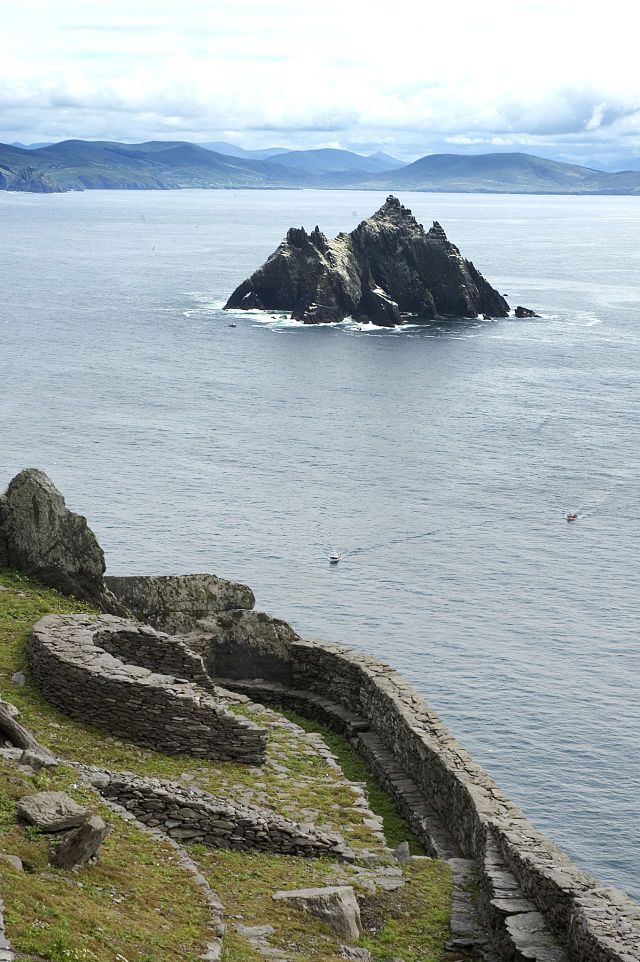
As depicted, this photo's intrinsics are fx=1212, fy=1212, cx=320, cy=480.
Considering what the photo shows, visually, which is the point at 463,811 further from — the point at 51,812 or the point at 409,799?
the point at 51,812

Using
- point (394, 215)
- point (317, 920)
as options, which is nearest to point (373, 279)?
point (394, 215)

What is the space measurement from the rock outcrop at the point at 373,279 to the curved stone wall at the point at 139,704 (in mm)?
147609

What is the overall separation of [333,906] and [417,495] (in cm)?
7053

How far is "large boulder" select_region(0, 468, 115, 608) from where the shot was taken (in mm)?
32719

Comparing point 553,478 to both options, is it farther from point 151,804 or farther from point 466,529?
point 151,804

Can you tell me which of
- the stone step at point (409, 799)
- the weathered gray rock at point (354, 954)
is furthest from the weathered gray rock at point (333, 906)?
the stone step at point (409, 799)

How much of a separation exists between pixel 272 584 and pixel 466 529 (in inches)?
677

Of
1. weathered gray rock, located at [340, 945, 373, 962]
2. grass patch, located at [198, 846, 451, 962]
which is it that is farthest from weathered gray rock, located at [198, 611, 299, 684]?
weathered gray rock, located at [340, 945, 373, 962]

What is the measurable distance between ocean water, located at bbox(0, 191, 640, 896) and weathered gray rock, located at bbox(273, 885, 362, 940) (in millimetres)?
24116

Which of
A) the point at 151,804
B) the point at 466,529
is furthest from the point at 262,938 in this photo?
the point at 466,529

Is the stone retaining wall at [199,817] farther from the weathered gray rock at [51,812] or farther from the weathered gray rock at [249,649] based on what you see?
the weathered gray rock at [249,649]

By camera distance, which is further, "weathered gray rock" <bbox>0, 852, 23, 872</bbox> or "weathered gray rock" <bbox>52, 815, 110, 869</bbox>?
"weathered gray rock" <bbox>52, 815, 110, 869</bbox>

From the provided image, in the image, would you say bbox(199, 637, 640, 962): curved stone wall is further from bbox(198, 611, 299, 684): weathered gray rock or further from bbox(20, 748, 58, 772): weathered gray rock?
bbox(20, 748, 58, 772): weathered gray rock

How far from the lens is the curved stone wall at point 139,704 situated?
2517 cm
